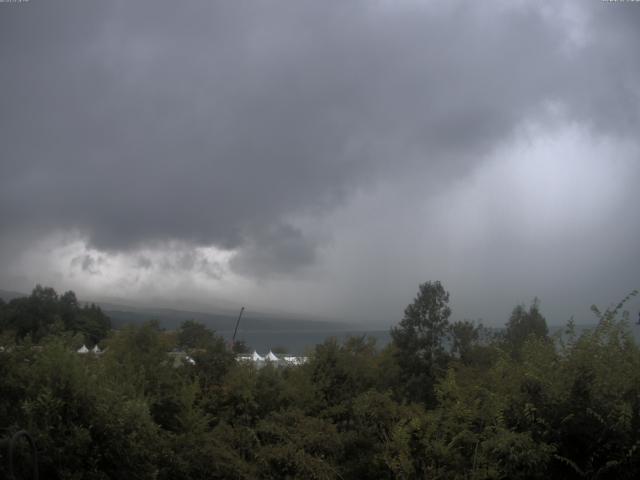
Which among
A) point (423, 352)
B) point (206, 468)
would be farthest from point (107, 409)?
point (423, 352)

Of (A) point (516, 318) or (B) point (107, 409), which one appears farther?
(A) point (516, 318)

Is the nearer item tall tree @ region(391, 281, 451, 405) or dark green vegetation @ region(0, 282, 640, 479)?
dark green vegetation @ region(0, 282, 640, 479)

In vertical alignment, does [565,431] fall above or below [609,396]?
below

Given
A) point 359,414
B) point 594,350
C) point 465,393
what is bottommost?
point 359,414

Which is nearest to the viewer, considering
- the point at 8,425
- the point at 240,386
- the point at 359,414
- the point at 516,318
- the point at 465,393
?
the point at 8,425

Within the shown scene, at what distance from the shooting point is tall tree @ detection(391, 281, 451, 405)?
22.4m

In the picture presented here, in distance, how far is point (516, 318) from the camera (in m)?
28.2

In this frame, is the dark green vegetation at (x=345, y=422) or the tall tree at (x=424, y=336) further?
the tall tree at (x=424, y=336)

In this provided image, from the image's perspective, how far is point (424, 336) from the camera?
75.4 ft

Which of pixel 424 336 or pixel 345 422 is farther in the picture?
pixel 424 336

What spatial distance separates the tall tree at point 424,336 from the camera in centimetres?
2236

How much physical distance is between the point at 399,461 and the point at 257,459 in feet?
10.4

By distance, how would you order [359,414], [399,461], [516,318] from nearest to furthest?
[399,461] < [359,414] < [516,318]

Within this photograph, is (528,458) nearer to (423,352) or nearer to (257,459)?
(257,459)
